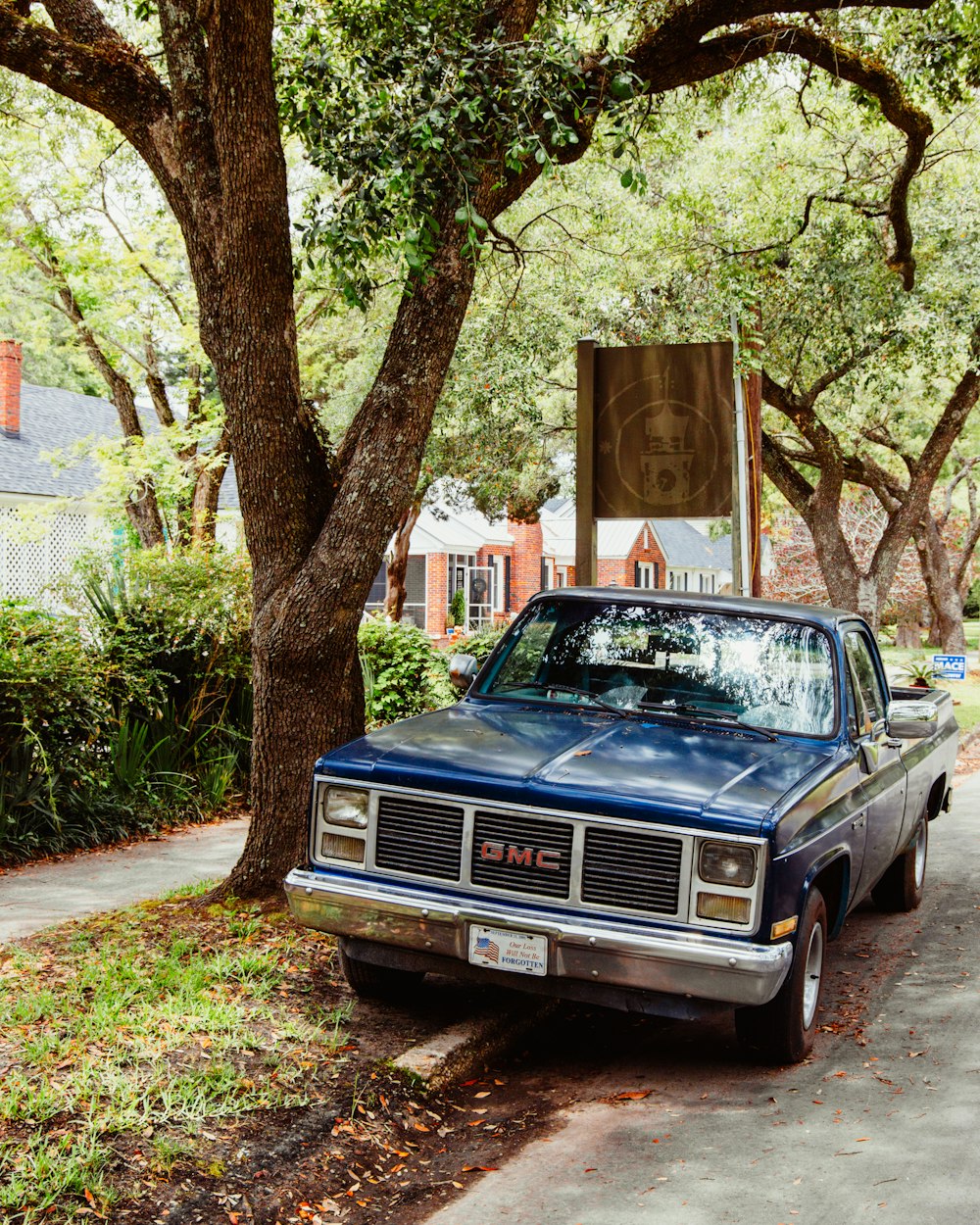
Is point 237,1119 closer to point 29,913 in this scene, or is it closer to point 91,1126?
point 91,1126

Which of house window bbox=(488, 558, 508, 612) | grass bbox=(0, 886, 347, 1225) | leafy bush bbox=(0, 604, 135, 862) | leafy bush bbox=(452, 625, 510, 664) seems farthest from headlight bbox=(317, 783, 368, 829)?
house window bbox=(488, 558, 508, 612)

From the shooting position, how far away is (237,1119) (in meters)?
4.29

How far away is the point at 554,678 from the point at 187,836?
14.3 feet

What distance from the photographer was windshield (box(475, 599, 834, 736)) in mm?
5902

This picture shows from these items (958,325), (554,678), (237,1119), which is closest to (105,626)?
(554,678)

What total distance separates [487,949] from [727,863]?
39.0 inches

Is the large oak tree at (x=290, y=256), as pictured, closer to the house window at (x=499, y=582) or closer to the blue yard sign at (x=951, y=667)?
the blue yard sign at (x=951, y=667)

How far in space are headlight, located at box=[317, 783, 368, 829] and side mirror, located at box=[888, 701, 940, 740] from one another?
9.63 ft

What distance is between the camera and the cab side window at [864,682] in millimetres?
6301

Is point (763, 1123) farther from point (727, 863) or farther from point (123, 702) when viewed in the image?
point (123, 702)

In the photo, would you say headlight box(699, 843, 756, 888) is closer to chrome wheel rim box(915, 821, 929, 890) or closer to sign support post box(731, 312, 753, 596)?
chrome wheel rim box(915, 821, 929, 890)

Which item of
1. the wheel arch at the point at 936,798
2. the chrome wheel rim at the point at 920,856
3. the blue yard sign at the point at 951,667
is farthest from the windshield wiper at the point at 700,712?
the blue yard sign at the point at 951,667

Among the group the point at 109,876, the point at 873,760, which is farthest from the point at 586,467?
the point at 109,876

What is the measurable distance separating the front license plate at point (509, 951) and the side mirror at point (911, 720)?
2.68m
